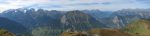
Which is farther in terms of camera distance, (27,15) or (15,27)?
(27,15)

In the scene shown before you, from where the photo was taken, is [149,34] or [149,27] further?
[149,27]

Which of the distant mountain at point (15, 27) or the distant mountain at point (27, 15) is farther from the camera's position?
the distant mountain at point (27, 15)

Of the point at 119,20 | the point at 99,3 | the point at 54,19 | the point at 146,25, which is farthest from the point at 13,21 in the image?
the point at 146,25

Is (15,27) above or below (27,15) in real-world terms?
below

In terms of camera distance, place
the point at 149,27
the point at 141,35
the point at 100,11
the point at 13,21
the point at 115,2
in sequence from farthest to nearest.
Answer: the point at 13,21 → the point at 115,2 → the point at 100,11 → the point at 149,27 → the point at 141,35

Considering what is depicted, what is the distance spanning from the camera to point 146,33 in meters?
21.5

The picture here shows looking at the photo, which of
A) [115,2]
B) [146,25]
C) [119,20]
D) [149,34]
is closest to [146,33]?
[149,34]

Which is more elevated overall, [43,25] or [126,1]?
[126,1]

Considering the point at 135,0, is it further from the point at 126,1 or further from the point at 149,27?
the point at 149,27

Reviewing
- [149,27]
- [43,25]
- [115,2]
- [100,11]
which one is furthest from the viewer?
[43,25]

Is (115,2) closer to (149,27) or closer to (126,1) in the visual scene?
(126,1)

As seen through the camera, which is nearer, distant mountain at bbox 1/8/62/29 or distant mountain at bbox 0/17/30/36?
distant mountain at bbox 0/17/30/36

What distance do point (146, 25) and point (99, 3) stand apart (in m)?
12.4

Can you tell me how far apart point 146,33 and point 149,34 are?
2.11ft
